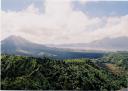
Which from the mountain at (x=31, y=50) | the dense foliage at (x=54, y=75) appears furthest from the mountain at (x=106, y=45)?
the dense foliage at (x=54, y=75)

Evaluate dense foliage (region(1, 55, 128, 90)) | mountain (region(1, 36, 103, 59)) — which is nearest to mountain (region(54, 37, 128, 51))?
mountain (region(1, 36, 103, 59))

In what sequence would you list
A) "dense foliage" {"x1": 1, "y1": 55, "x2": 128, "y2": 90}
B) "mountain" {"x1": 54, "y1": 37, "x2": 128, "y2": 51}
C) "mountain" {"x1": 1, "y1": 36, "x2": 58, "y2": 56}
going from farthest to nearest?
"mountain" {"x1": 54, "y1": 37, "x2": 128, "y2": 51} < "mountain" {"x1": 1, "y1": 36, "x2": 58, "y2": 56} < "dense foliage" {"x1": 1, "y1": 55, "x2": 128, "y2": 90}

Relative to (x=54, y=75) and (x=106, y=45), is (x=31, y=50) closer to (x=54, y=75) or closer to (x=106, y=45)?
(x=54, y=75)

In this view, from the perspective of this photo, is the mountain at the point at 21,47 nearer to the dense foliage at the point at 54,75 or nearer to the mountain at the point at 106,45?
the dense foliage at the point at 54,75

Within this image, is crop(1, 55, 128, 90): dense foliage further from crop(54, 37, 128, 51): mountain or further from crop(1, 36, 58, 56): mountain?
crop(54, 37, 128, 51): mountain

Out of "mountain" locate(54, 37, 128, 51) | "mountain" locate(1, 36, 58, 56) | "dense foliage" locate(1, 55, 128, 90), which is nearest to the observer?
"dense foliage" locate(1, 55, 128, 90)

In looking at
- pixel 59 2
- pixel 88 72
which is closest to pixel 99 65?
pixel 88 72

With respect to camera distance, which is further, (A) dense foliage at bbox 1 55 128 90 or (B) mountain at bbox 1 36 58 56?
(B) mountain at bbox 1 36 58 56
